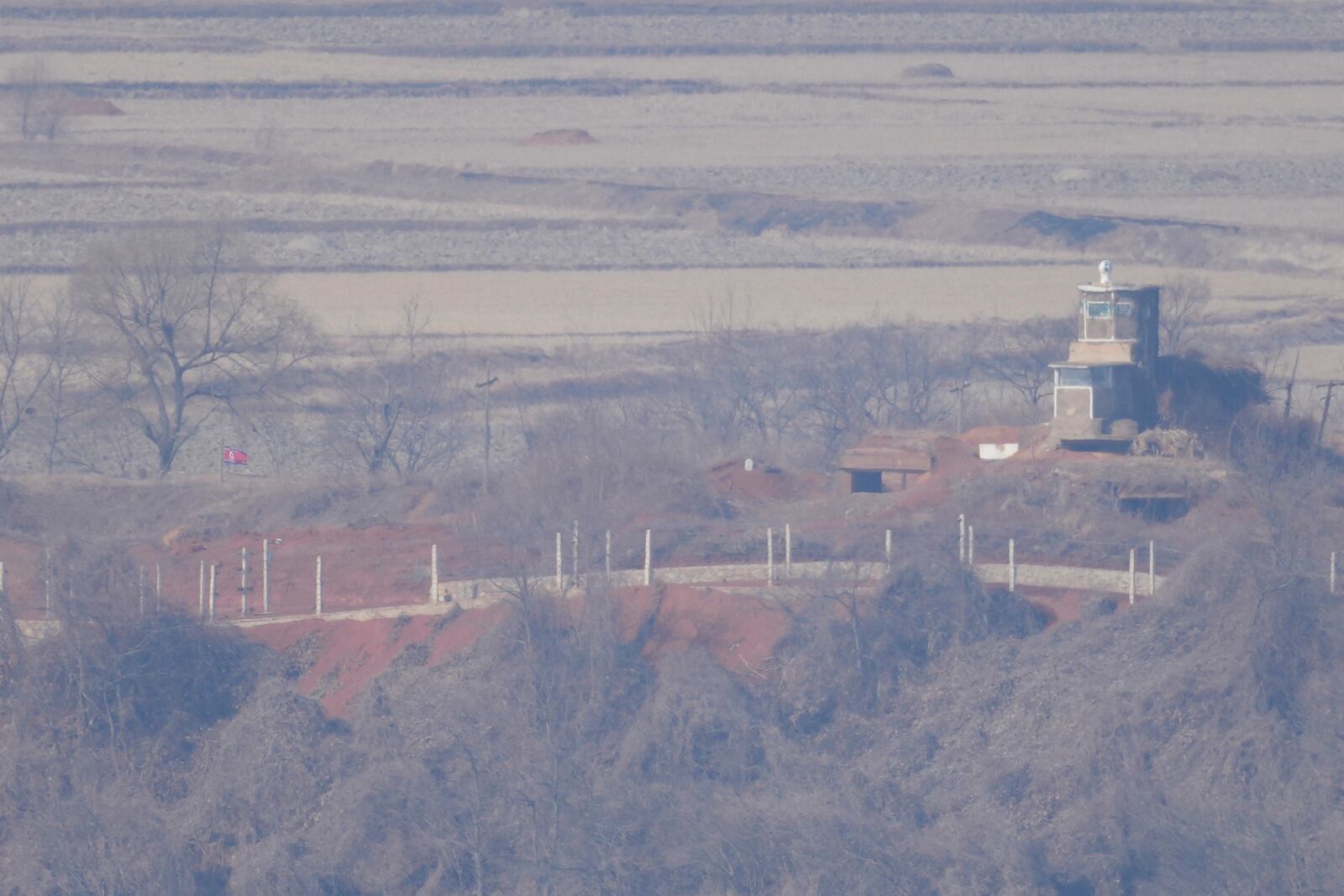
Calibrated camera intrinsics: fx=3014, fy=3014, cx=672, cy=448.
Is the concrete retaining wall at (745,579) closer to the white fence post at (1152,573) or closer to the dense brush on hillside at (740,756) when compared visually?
the white fence post at (1152,573)

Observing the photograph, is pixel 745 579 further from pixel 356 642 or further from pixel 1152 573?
pixel 1152 573

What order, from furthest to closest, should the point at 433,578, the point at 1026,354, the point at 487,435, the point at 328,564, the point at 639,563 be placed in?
the point at 1026,354
the point at 487,435
the point at 328,564
the point at 433,578
the point at 639,563

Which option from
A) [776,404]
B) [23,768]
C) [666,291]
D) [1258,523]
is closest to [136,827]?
[23,768]

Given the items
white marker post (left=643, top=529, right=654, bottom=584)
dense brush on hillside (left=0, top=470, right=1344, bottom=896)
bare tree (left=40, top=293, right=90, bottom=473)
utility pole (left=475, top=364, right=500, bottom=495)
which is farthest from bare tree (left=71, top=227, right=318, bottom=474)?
dense brush on hillside (left=0, top=470, right=1344, bottom=896)

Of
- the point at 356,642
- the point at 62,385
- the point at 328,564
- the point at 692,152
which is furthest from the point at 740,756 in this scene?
the point at 692,152

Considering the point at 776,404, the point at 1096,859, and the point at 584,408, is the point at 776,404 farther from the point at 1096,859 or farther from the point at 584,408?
the point at 1096,859

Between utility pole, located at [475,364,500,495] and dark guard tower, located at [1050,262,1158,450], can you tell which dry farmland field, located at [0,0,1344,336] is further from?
dark guard tower, located at [1050,262,1158,450]
